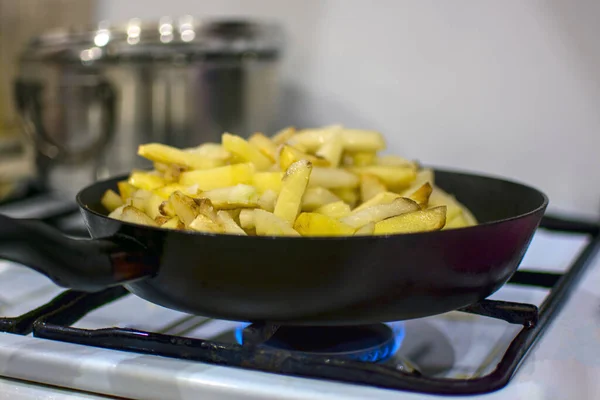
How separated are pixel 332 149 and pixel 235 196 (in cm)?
15

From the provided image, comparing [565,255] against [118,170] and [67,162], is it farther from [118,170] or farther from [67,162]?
[67,162]

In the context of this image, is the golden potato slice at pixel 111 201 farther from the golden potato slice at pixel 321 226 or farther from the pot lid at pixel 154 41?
the pot lid at pixel 154 41

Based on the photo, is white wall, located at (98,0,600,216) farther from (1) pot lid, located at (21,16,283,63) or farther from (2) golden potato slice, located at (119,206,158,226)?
(2) golden potato slice, located at (119,206,158,226)

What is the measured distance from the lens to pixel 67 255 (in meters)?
0.47

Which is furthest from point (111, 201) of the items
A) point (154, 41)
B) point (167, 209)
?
point (154, 41)

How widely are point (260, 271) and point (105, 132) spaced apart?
674 millimetres

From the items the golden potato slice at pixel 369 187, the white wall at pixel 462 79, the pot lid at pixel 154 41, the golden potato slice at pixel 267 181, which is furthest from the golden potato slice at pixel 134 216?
the white wall at pixel 462 79

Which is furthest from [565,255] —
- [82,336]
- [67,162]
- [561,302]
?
[67,162]

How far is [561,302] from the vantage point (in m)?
0.68

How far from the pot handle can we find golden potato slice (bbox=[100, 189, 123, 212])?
427 mm

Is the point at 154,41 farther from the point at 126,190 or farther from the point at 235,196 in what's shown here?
the point at 235,196

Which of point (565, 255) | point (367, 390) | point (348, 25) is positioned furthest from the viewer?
point (348, 25)

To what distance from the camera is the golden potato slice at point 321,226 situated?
0.53 meters

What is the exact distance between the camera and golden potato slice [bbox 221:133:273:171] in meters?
0.65
